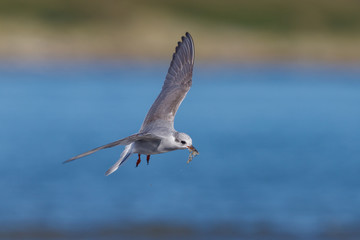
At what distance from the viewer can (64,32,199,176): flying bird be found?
9539 mm

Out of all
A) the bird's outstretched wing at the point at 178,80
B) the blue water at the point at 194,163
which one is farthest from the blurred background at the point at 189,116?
the bird's outstretched wing at the point at 178,80

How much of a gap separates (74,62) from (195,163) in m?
30.0

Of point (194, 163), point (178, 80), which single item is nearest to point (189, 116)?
point (194, 163)

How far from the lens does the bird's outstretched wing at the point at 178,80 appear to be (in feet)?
36.9

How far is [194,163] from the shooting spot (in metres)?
24.8

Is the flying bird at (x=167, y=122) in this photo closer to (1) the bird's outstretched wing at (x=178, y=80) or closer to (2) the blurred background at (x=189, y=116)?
(1) the bird's outstretched wing at (x=178, y=80)

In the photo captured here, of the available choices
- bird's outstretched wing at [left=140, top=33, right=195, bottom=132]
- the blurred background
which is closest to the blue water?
the blurred background

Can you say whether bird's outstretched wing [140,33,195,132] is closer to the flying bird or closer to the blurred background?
the flying bird

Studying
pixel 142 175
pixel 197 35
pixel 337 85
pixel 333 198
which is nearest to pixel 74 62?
pixel 197 35

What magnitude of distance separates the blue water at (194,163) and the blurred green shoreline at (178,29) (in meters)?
9.32

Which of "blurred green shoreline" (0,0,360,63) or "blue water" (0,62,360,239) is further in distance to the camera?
"blurred green shoreline" (0,0,360,63)

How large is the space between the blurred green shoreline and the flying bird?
41.2m

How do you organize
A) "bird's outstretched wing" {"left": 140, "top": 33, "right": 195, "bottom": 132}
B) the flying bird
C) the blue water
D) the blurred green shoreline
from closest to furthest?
1. the flying bird
2. "bird's outstretched wing" {"left": 140, "top": 33, "right": 195, "bottom": 132}
3. the blue water
4. the blurred green shoreline

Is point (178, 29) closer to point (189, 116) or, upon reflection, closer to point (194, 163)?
point (189, 116)
